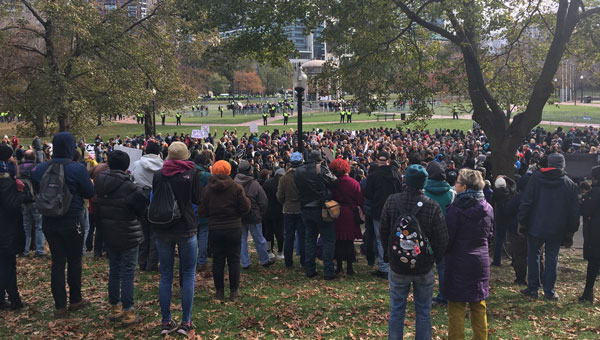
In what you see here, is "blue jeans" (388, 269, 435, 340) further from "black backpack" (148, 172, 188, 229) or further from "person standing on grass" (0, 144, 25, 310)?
"person standing on grass" (0, 144, 25, 310)

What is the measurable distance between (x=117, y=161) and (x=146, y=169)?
112 cm

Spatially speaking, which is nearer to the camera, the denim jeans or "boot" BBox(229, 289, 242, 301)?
"boot" BBox(229, 289, 242, 301)

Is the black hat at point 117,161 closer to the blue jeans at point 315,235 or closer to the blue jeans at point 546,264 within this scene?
the blue jeans at point 315,235

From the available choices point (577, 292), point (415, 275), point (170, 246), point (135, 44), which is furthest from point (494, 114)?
point (135, 44)

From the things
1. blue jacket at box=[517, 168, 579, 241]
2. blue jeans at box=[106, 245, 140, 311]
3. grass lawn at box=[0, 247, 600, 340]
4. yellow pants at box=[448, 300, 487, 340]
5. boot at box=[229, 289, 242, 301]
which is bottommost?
grass lawn at box=[0, 247, 600, 340]

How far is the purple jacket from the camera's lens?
480 centimetres

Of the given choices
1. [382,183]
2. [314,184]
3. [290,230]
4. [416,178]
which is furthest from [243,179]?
[416,178]

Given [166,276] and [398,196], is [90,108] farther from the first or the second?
[398,196]

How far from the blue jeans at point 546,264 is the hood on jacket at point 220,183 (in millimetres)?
4220

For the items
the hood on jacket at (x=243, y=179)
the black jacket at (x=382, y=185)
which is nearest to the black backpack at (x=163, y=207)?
the hood on jacket at (x=243, y=179)

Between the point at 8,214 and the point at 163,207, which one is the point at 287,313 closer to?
the point at 163,207

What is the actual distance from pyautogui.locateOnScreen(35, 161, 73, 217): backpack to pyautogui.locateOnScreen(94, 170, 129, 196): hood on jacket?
412mm

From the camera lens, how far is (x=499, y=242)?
9344 millimetres

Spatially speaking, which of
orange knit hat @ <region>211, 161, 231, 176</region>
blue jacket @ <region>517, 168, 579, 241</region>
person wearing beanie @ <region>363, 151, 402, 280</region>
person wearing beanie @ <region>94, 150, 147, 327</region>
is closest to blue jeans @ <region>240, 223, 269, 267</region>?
person wearing beanie @ <region>363, 151, 402, 280</region>
